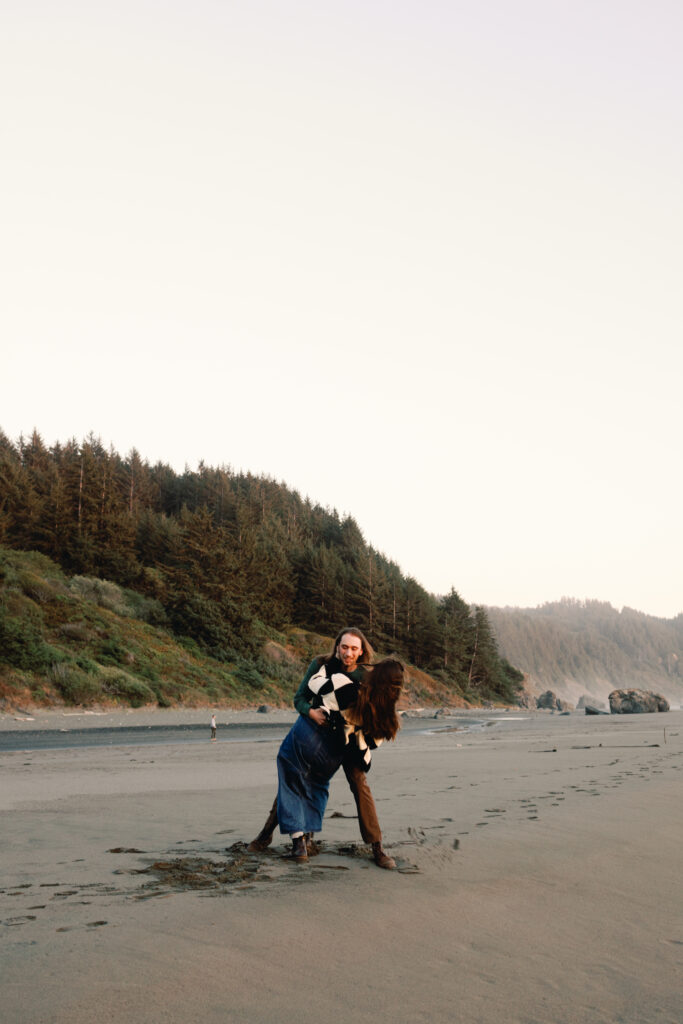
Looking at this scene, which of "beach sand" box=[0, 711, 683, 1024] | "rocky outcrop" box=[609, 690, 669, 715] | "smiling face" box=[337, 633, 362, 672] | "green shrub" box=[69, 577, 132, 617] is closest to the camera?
"beach sand" box=[0, 711, 683, 1024]

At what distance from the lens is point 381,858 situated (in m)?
5.70

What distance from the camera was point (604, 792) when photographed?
9414 mm

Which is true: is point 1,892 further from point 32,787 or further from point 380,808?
point 32,787

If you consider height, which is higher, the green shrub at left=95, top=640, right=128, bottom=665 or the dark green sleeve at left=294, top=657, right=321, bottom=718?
the green shrub at left=95, top=640, right=128, bottom=665

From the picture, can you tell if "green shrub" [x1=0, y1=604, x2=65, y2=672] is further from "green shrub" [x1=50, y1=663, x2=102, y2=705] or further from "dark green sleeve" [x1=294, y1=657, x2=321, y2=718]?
"dark green sleeve" [x1=294, y1=657, x2=321, y2=718]

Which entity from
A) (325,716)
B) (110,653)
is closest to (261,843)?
(325,716)

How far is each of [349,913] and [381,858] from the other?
1.21 metres

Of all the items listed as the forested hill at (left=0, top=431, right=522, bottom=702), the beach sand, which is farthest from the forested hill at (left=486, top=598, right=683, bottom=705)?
the beach sand

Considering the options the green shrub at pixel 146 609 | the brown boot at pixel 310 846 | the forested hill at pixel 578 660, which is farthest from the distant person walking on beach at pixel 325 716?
the forested hill at pixel 578 660

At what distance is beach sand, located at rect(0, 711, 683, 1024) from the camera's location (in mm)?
3230

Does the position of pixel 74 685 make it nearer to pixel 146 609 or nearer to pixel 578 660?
pixel 146 609

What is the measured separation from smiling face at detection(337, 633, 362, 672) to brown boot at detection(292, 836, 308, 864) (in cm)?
126

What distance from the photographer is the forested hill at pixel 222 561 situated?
51531 mm

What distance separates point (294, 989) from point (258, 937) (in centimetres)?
69
